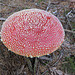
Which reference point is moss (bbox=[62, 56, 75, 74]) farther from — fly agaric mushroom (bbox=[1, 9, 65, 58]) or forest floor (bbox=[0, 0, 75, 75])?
fly agaric mushroom (bbox=[1, 9, 65, 58])

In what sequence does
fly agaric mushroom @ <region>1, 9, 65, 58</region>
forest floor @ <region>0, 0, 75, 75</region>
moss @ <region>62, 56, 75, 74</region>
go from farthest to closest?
moss @ <region>62, 56, 75, 74</region>
forest floor @ <region>0, 0, 75, 75</region>
fly agaric mushroom @ <region>1, 9, 65, 58</region>

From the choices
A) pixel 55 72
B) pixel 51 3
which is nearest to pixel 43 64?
pixel 55 72

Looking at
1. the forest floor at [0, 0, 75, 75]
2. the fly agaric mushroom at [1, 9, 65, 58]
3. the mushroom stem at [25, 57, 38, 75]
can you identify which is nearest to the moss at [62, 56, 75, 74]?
the forest floor at [0, 0, 75, 75]

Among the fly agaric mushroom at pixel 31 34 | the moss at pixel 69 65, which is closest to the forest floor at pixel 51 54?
the moss at pixel 69 65

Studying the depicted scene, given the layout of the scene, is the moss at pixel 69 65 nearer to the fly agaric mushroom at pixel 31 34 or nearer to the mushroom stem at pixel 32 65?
the mushroom stem at pixel 32 65

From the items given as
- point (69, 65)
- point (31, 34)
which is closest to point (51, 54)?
point (69, 65)
